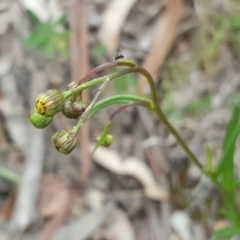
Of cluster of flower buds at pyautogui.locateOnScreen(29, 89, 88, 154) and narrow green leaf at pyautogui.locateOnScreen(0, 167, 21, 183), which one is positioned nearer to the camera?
cluster of flower buds at pyautogui.locateOnScreen(29, 89, 88, 154)

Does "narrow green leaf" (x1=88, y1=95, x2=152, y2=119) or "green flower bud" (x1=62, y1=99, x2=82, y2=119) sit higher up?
"green flower bud" (x1=62, y1=99, x2=82, y2=119)

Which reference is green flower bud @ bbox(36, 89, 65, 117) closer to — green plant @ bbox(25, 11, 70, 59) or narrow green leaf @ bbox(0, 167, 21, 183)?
green plant @ bbox(25, 11, 70, 59)

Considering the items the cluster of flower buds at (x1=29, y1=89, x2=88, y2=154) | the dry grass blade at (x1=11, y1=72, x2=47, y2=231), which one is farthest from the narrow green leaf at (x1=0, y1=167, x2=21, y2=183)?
the cluster of flower buds at (x1=29, y1=89, x2=88, y2=154)

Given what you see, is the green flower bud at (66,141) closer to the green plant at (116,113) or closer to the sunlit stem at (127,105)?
the green plant at (116,113)

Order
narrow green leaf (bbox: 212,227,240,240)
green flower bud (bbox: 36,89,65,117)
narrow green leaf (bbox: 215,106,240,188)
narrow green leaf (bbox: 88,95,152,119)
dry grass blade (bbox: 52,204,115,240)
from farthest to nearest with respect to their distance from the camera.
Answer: dry grass blade (bbox: 52,204,115,240)
narrow green leaf (bbox: 212,227,240,240)
narrow green leaf (bbox: 215,106,240,188)
narrow green leaf (bbox: 88,95,152,119)
green flower bud (bbox: 36,89,65,117)

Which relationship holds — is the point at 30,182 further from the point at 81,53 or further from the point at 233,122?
the point at 233,122

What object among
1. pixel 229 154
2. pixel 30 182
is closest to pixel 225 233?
pixel 229 154

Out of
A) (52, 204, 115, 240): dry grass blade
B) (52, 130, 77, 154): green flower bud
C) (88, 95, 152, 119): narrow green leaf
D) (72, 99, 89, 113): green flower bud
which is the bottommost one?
(52, 204, 115, 240): dry grass blade

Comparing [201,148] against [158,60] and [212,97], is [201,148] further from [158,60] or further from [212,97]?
[158,60]

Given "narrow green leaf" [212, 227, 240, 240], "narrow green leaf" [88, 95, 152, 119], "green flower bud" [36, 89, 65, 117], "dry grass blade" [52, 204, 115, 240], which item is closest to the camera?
"green flower bud" [36, 89, 65, 117]
